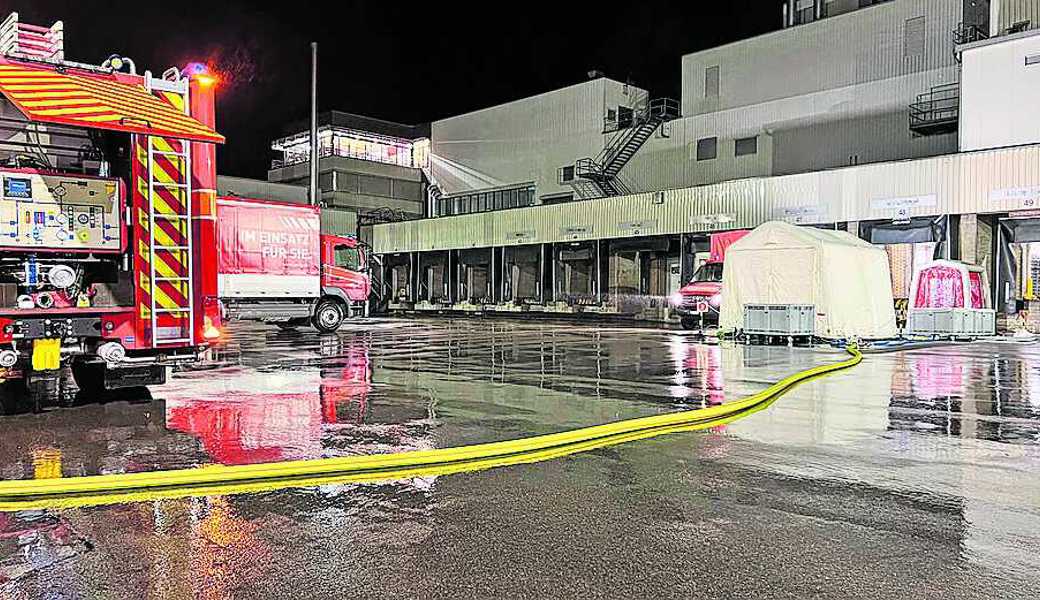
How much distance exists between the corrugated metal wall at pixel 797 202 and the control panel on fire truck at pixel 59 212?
26.7 meters

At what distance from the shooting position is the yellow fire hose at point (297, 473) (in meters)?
4.77

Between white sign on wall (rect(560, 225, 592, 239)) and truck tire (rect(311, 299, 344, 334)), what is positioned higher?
white sign on wall (rect(560, 225, 592, 239))

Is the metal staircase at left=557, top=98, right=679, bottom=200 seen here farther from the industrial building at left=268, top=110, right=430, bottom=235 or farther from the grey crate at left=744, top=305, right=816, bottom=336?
the grey crate at left=744, top=305, right=816, bottom=336

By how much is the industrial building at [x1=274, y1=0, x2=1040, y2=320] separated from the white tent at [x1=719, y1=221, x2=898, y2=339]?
8.68 m

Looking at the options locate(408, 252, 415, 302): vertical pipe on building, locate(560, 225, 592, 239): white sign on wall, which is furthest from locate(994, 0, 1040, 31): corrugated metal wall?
locate(408, 252, 415, 302): vertical pipe on building

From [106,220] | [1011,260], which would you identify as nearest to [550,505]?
[106,220]

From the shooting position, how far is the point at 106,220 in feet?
25.0

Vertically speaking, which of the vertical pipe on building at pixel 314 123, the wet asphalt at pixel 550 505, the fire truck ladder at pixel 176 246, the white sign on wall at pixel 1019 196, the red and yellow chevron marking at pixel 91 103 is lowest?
the wet asphalt at pixel 550 505

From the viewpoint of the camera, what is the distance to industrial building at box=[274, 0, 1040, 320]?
2675 cm

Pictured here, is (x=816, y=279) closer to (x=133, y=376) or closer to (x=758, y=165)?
(x=133, y=376)

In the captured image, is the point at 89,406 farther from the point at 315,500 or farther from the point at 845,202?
the point at 845,202

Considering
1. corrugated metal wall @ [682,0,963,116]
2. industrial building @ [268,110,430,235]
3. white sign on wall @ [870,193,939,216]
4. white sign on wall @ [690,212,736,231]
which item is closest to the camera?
white sign on wall @ [870,193,939,216]

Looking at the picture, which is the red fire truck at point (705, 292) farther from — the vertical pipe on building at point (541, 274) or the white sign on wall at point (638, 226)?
the vertical pipe on building at point (541, 274)

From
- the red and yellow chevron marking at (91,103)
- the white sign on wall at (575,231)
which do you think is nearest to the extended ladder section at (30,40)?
the red and yellow chevron marking at (91,103)
